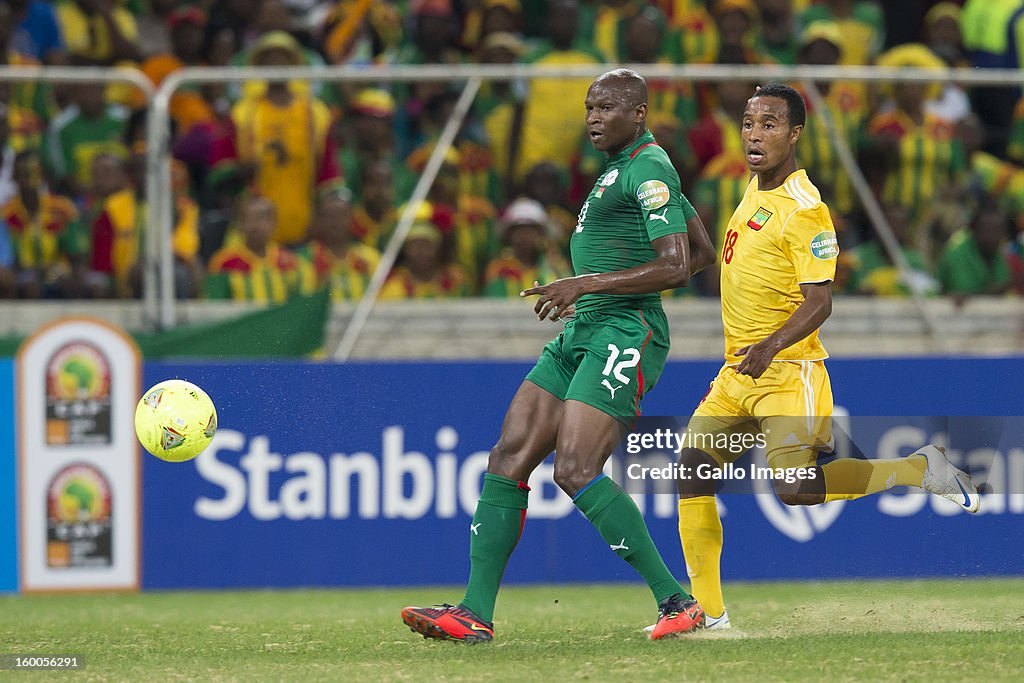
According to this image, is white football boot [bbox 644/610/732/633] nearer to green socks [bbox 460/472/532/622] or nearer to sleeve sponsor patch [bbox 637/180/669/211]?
green socks [bbox 460/472/532/622]

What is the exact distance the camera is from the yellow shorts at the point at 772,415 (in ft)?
22.5

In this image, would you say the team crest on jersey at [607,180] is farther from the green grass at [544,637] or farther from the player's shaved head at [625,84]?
the green grass at [544,637]

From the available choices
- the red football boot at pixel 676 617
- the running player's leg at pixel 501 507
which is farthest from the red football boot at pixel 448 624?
the red football boot at pixel 676 617

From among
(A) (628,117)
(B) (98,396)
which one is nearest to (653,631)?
(A) (628,117)

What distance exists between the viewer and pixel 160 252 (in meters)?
10.1

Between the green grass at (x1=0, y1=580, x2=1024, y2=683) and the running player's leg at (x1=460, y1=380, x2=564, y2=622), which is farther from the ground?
the running player's leg at (x1=460, y1=380, x2=564, y2=622)

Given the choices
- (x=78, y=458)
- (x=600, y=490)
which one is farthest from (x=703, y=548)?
(x=78, y=458)

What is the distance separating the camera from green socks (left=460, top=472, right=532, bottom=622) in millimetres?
6637

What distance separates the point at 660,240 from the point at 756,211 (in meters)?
0.69

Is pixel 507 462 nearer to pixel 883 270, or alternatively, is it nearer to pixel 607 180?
pixel 607 180

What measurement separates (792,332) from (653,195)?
817 millimetres

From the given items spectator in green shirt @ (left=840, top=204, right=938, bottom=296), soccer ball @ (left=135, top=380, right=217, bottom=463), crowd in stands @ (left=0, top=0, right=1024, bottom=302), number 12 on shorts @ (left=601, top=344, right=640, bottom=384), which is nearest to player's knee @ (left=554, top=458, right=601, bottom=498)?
number 12 on shorts @ (left=601, top=344, right=640, bottom=384)

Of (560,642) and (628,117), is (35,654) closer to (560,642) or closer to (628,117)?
(560,642)

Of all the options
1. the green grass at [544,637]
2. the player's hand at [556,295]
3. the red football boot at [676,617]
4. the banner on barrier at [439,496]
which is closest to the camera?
the green grass at [544,637]
